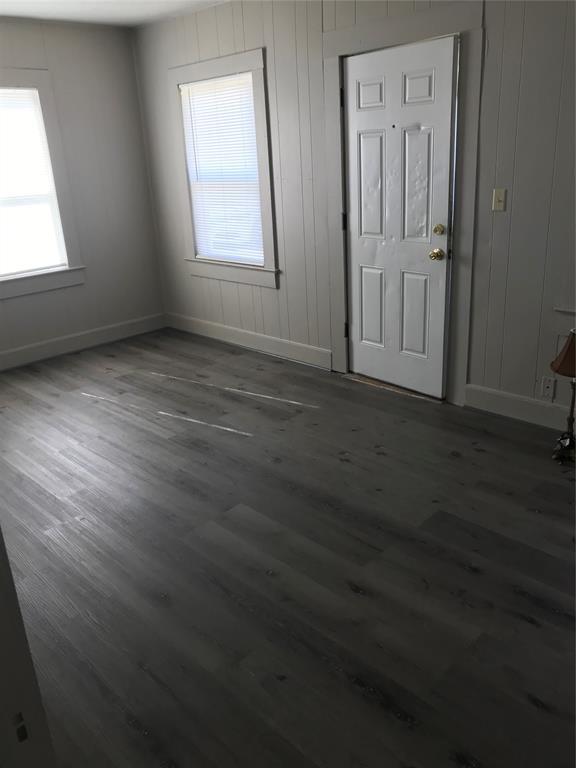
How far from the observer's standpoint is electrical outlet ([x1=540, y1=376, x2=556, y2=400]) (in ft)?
11.3

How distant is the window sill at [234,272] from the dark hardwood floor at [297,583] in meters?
1.20

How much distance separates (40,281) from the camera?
205 inches

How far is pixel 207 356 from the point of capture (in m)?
5.20

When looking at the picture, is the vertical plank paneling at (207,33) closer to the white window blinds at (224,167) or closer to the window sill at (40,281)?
the white window blinds at (224,167)

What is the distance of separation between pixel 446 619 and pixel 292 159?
3290 mm

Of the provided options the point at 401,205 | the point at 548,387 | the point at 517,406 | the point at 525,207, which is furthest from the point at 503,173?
the point at 517,406

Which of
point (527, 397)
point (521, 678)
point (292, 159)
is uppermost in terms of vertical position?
point (292, 159)

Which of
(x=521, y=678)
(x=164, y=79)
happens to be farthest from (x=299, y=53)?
(x=521, y=678)

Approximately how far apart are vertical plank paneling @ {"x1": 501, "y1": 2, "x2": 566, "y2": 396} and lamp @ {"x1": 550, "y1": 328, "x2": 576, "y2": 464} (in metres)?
0.29

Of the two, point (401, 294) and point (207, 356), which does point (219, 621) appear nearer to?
point (401, 294)

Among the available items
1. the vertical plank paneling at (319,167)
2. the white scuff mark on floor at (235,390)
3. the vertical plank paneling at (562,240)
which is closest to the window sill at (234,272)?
the vertical plank paneling at (319,167)

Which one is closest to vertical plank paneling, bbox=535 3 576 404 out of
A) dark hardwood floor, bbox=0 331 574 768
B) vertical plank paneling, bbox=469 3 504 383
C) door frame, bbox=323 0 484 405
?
vertical plank paneling, bbox=469 3 504 383

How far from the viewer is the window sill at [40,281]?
5.04 metres

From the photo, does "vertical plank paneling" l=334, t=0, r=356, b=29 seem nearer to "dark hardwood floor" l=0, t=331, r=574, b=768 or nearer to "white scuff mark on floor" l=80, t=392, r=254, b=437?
"dark hardwood floor" l=0, t=331, r=574, b=768
